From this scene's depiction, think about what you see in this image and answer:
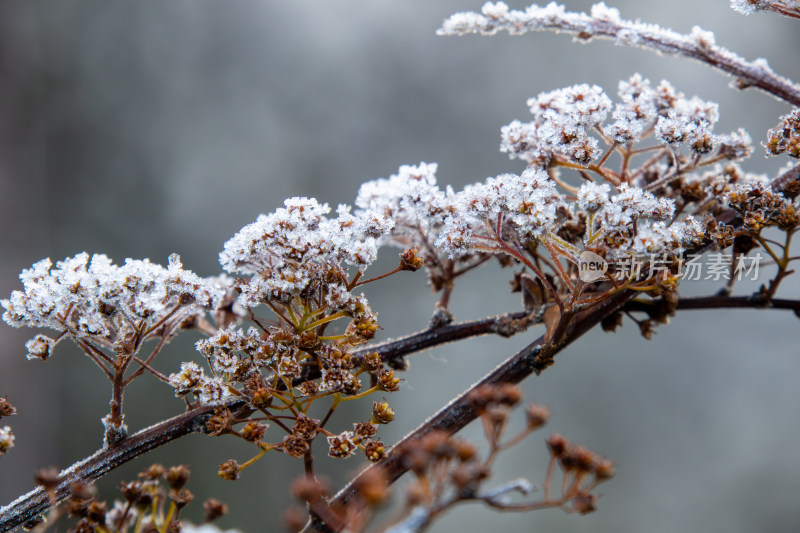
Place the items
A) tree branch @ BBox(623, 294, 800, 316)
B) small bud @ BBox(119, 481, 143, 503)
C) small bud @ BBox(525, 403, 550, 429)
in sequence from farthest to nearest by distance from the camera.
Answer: tree branch @ BBox(623, 294, 800, 316), small bud @ BBox(119, 481, 143, 503), small bud @ BBox(525, 403, 550, 429)

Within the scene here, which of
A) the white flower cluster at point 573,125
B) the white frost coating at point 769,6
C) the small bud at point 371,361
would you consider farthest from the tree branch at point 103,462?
the white frost coating at point 769,6

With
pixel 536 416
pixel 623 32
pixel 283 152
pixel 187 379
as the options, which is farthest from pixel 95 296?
pixel 283 152

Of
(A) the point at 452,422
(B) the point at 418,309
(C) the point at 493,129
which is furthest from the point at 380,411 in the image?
(C) the point at 493,129

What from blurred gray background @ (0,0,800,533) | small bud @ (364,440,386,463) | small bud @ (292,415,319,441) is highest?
blurred gray background @ (0,0,800,533)

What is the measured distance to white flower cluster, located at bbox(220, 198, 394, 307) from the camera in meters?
0.41

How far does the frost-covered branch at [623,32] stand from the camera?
0.49 m

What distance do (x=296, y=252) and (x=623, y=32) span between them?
1.11ft

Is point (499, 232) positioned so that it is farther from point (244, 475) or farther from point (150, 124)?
point (150, 124)

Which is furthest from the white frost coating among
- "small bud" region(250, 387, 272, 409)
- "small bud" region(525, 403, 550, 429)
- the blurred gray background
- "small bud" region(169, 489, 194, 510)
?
the blurred gray background

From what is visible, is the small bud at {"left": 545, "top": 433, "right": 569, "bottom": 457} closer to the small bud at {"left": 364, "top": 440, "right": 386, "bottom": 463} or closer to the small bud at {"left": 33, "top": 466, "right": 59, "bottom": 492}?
the small bud at {"left": 364, "top": 440, "right": 386, "bottom": 463}

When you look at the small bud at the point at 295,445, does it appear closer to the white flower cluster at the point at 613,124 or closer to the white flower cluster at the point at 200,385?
the white flower cluster at the point at 200,385

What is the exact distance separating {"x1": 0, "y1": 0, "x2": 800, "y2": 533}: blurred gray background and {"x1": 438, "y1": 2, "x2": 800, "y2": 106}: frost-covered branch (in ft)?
3.40

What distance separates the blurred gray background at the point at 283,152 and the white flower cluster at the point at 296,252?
3.63 feet

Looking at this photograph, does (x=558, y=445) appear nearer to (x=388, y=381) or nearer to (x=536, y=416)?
(x=536, y=416)
